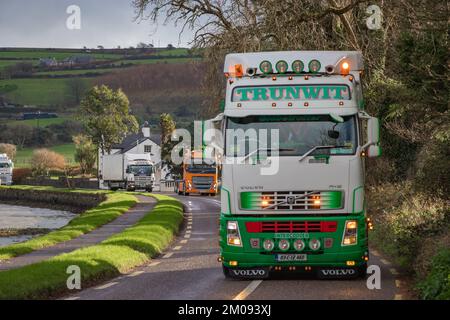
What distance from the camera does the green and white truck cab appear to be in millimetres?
16266

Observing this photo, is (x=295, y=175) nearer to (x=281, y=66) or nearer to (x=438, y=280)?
(x=281, y=66)

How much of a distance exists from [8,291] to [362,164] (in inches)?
270

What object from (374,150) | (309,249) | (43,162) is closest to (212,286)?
(309,249)

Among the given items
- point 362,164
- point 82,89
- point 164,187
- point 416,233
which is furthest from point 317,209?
point 82,89

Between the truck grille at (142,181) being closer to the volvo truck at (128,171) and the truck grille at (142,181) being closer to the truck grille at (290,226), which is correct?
the volvo truck at (128,171)

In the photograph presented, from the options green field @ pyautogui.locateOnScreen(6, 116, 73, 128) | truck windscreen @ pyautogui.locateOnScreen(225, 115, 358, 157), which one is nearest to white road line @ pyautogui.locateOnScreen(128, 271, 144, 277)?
truck windscreen @ pyautogui.locateOnScreen(225, 115, 358, 157)

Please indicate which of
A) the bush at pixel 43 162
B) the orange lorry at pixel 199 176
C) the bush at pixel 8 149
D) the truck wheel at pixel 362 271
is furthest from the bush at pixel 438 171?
the bush at pixel 8 149

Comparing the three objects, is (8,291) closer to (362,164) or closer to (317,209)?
(317,209)

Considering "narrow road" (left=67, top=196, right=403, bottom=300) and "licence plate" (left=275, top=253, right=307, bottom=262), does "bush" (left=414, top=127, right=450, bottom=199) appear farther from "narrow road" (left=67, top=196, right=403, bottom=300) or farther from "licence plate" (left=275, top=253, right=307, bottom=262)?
"licence plate" (left=275, top=253, right=307, bottom=262)

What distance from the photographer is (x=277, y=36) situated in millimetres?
32906

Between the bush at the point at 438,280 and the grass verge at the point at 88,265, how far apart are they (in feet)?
21.0

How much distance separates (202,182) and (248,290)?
2249 inches

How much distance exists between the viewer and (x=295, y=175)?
16.2 m
